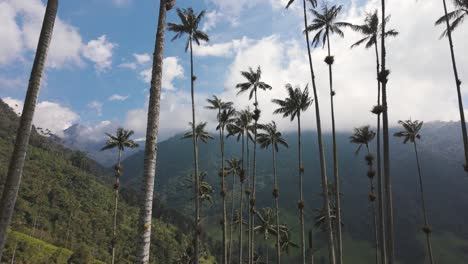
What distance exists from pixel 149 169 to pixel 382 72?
52.3 feet

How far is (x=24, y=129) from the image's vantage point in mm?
8961

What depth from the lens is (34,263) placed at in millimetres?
80125

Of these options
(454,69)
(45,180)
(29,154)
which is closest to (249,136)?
(454,69)

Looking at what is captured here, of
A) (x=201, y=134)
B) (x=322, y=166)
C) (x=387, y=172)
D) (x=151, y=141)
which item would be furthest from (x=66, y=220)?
(x=151, y=141)

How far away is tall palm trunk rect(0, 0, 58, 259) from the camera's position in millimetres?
8164

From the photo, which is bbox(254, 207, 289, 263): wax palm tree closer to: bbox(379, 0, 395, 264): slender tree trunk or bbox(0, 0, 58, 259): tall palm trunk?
bbox(379, 0, 395, 264): slender tree trunk

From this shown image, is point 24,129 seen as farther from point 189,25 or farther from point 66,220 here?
point 66,220

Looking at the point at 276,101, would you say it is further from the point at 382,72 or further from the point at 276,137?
the point at 382,72

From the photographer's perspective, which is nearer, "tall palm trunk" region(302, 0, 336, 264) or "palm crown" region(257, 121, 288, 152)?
"tall palm trunk" region(302, 0, 336, 264)

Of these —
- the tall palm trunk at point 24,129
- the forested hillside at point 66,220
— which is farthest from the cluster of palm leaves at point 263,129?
the forested hillside at point 66,220

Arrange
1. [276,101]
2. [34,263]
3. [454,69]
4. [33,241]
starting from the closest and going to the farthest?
[454,69]
[276,101]
[34,263]
[33,241]

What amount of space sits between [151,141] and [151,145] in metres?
0.17

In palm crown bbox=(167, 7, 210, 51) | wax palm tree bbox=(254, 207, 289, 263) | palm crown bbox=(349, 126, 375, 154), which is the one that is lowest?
wax palm tree bbox=(254, 207, 289, 263)

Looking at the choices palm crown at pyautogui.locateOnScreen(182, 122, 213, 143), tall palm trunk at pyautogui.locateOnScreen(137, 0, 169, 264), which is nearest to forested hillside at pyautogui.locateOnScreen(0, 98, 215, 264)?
palm crown at pyautogui.locateOnScreen(182, 122, 213, 143)
